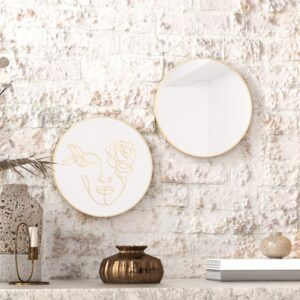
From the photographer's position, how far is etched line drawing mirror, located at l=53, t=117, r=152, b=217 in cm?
302

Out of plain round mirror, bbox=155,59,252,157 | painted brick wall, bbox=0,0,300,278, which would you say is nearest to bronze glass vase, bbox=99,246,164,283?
painted brick wall, bbox=0,0,300,278

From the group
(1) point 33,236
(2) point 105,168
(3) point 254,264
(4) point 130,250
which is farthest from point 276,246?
(1) point 33,236

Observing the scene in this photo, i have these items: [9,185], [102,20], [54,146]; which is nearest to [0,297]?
[9,185]

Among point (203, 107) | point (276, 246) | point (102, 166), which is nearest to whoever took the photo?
point (276, 246)

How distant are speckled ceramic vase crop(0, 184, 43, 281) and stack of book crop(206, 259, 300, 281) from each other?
661mm

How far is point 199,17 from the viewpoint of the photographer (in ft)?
10.6

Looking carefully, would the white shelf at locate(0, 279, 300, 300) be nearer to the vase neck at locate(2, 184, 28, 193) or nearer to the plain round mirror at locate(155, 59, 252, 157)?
the vase neck at locate(2, 184, 28, 193)

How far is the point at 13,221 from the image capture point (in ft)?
9.03

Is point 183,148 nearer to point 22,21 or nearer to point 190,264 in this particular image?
point 190,264

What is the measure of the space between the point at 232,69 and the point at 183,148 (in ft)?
1.31

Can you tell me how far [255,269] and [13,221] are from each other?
0.89m

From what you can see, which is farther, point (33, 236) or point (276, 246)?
point (276, 246)

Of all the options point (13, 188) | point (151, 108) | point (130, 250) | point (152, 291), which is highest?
point (151, 108)

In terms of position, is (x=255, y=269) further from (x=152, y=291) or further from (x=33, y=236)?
(x=33, y=236)
